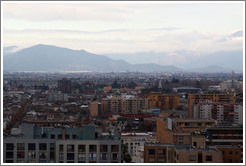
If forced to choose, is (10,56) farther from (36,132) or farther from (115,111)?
(36,132)

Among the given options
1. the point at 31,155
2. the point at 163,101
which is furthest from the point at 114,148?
the point at 163,101

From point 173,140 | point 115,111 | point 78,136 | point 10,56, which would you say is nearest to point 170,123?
point 173,140

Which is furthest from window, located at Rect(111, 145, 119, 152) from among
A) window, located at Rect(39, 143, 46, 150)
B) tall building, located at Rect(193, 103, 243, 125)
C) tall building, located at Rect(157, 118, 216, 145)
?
tall building, located at Rect(193, 103, 243, 125)

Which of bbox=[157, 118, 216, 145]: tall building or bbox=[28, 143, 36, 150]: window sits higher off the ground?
bbox=[28, 143, 36, 150]: window

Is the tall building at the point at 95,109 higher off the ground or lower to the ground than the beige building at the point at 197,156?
lower

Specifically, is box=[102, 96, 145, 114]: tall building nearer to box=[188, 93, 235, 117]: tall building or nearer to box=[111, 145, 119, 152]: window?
box=[188, 93, 235, 117]: tall building

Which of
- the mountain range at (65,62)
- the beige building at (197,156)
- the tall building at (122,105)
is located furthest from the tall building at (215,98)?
the mountain range at (65,62)

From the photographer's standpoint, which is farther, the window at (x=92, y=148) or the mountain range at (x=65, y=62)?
the mountain range at (x=65, y=62)

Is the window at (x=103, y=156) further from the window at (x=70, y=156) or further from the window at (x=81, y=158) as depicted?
the window at (x=70, y=156)
